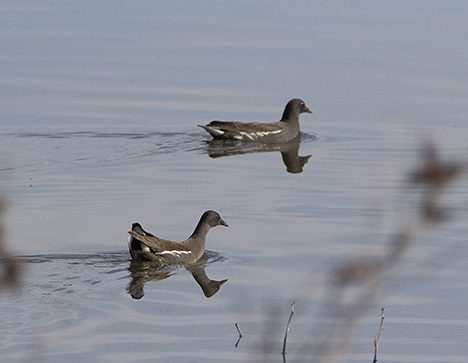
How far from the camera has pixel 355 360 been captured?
653 cm

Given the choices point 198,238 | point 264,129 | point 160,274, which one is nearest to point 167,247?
point 160,274

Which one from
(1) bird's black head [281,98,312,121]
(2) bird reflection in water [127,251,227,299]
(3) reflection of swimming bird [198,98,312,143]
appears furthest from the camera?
(1) bird's black head [281,98,312,121]

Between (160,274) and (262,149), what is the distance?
7.70 m

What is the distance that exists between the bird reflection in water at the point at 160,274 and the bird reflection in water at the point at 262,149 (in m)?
5.44

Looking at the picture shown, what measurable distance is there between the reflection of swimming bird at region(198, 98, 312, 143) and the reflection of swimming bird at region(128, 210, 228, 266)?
6446 mm

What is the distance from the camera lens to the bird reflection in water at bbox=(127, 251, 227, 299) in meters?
8.42

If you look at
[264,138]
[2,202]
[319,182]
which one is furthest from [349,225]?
[2,202]

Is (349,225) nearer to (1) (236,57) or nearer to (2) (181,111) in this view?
(2) (181,111)

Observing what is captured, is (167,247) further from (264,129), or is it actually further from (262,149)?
(264,129)

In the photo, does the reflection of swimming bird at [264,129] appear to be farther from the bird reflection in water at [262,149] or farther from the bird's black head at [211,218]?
the bird's black head at [211,218]

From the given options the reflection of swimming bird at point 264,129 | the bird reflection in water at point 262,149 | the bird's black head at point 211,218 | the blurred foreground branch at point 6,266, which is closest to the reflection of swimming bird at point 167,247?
the bird's black head at point 211,218

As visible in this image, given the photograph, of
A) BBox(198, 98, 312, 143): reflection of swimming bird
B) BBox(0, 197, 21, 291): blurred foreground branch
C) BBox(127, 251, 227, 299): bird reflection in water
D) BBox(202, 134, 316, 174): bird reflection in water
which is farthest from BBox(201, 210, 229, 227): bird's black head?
BBox(0, 197, 21, 291): blurred foreground branch

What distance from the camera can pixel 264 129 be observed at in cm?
1673

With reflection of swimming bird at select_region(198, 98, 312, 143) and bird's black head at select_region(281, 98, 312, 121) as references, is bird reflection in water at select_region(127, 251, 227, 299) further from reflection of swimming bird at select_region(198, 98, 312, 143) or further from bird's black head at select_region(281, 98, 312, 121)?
bird's black head at select_region(281, 98, 312, 121)
